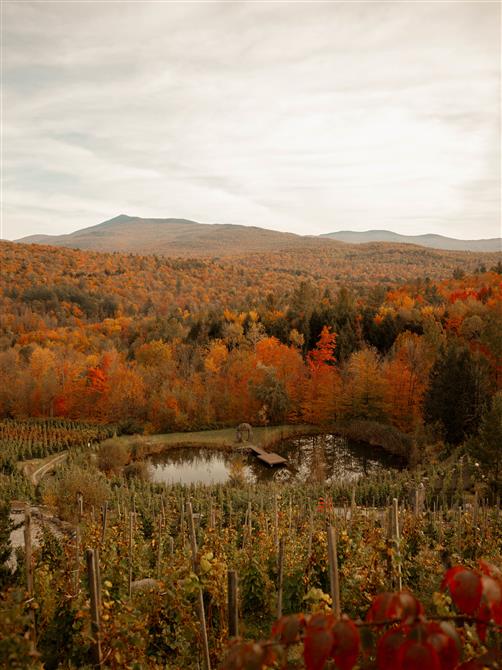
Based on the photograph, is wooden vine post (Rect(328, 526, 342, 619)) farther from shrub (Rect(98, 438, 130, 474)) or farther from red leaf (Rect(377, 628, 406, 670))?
shrub (Rect(98, 438, 130, 474))

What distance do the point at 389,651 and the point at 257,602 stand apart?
260 inches

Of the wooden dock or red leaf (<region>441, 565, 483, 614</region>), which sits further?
the wooden dock

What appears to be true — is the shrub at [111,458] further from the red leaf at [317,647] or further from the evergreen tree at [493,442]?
the red leaf at [317,647]

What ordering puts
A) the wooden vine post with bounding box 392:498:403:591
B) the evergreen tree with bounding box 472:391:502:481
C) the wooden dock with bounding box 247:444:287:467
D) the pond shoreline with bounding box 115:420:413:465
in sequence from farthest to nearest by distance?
the pond shoreline with bounding box 115:420:413:465, the wooden dock with bounding box 247:444:287:467, the evergreen tree with bounding box 472:391:502:481, the wooden vine post with bounding box 392:498:403:591

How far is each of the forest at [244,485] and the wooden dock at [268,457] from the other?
388cm

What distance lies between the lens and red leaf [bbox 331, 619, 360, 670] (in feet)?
5.38

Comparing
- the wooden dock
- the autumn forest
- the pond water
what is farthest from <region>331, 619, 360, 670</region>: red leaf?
the autumn forest

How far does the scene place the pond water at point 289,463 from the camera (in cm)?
2188

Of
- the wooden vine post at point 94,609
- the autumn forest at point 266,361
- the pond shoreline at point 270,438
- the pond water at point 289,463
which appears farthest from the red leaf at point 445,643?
the pond shoreline at point 270,438

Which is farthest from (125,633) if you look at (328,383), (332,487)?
(328,383)

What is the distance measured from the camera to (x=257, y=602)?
7.50m

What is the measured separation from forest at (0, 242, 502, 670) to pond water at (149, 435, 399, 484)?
131cm

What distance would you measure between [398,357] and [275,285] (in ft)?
144

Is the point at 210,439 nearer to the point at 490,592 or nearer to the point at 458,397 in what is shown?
the point at 458,397
